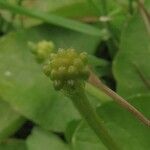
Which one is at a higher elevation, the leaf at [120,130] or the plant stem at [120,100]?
the plant stem at [120,100]

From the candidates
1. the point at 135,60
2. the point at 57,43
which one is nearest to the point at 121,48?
the point at 135,60

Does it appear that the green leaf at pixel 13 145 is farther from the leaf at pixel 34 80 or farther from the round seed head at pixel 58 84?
the round seed head at pixel 58 84

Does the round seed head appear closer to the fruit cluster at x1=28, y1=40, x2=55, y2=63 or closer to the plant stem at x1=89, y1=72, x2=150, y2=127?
the plant stem at x1=89, y1=72, x2=150, y2=127

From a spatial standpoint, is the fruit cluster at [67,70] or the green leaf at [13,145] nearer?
the fruit cluster at [67,70]

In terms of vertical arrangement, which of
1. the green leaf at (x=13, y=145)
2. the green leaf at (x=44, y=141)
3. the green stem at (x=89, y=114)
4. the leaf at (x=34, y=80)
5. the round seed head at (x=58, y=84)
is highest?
the round seed head at (x=58, y=84)

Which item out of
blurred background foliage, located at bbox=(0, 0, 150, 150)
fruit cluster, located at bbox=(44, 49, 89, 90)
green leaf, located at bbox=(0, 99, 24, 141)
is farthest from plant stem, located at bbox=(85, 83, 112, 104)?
fruit cluster, located at bbox=(44, 49, 89, 90)

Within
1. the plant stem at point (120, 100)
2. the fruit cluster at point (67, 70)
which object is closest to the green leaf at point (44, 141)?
the plant stem at point (120, 100)
